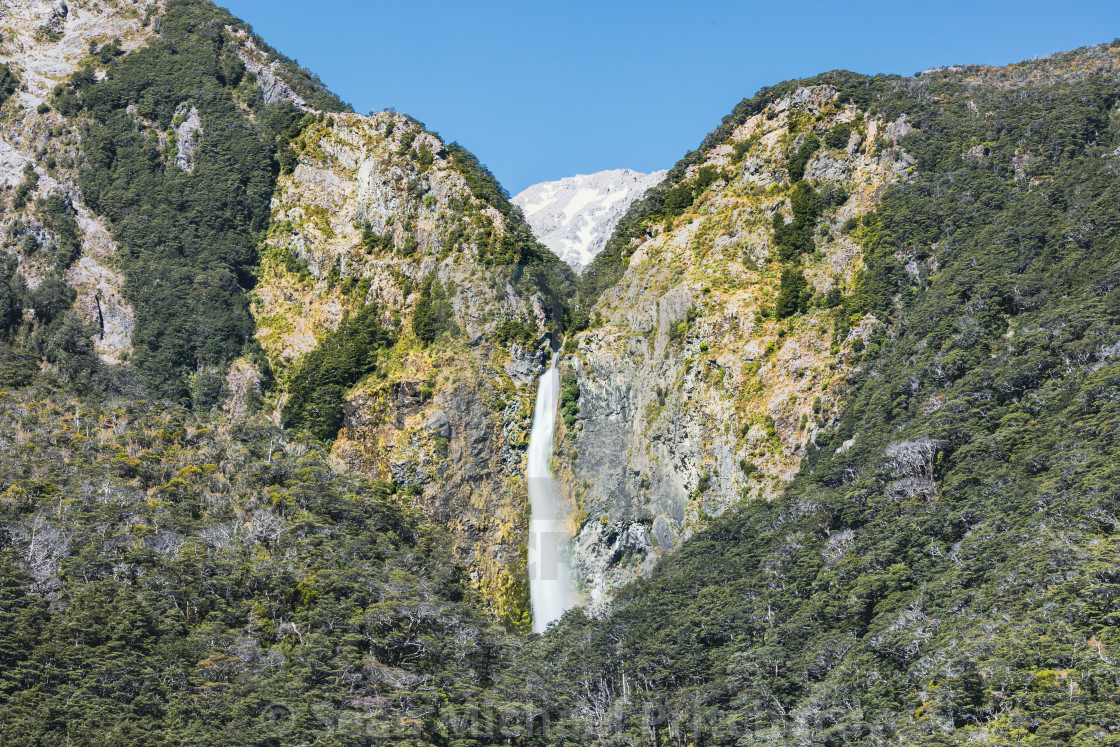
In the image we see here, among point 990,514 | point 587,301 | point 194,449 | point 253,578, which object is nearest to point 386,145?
point 587,301

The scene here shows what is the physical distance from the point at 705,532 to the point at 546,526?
25.1 meters

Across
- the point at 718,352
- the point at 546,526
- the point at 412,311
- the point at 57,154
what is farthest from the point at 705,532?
the point at 57,154

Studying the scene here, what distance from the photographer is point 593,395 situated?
12262 cm

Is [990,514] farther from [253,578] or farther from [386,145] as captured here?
[386,145]

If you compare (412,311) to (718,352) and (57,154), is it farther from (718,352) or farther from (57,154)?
(57,154)

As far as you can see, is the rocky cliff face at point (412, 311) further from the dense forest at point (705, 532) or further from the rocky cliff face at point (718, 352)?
the rocky cliff face at point (718, 352)

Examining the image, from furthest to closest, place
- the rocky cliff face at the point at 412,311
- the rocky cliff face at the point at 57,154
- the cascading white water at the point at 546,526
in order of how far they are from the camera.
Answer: the rocky cliff face at the point at 57,154
the rocky cliff face at the point at 412,311
the cascading white water at the point at 546,526

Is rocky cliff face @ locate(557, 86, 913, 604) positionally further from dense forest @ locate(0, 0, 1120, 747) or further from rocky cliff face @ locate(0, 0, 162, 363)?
rocky cliff face @ locate(0, 0, 162, 363)

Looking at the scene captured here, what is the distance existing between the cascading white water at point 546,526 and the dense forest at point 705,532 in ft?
13.2

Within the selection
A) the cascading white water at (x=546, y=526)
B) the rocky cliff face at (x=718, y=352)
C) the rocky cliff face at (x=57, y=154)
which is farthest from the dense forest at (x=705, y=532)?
the cascading white water at (x=546, y=526)

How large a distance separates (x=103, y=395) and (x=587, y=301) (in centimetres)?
6042

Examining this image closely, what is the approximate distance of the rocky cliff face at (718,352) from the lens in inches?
4126

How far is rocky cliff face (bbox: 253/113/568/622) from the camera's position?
117 meters

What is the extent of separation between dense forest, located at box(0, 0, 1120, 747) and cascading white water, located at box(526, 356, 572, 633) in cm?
404
